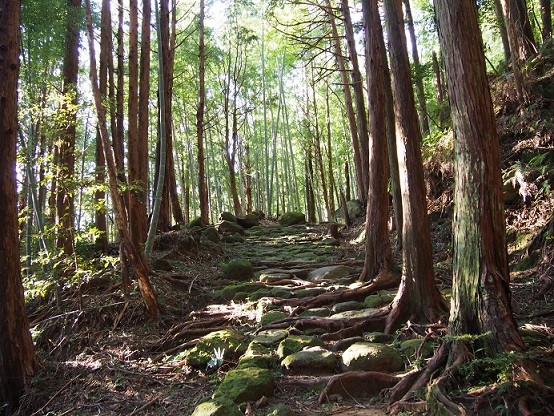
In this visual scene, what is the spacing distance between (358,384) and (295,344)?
1006 millimetres

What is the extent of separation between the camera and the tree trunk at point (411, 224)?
4.60 metres

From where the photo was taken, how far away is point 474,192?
312 centimetres

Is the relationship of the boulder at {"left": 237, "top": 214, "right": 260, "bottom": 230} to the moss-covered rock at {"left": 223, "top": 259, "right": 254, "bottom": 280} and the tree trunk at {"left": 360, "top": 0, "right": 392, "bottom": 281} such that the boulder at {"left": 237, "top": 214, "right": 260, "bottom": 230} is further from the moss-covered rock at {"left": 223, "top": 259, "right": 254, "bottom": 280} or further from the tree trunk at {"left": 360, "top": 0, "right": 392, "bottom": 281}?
the tree trunk at {"left": 360, "top": 0, "right": 392, "bottom": 281}

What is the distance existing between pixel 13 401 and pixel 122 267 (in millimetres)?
2006

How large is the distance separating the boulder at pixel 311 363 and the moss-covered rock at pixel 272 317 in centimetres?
134

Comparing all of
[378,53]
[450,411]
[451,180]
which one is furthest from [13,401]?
[451,180]

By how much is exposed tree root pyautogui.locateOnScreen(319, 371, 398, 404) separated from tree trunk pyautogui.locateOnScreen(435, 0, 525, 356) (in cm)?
79

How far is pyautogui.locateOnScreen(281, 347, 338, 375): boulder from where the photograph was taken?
4.05m

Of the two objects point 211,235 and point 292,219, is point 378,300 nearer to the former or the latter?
point 211,235

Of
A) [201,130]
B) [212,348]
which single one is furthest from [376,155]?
[201,130]

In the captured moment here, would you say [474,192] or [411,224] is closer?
[474,192]

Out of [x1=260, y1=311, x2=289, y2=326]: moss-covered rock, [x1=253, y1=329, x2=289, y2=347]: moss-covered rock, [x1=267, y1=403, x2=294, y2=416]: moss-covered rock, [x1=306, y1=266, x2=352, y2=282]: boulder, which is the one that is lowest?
[x1=267, y1=403, x2=294, y2=416]: moss-covered rock

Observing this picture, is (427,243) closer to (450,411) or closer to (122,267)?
(450,411)

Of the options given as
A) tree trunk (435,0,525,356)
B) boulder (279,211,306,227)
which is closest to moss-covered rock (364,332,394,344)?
tree trunk (435,0,525,356)
